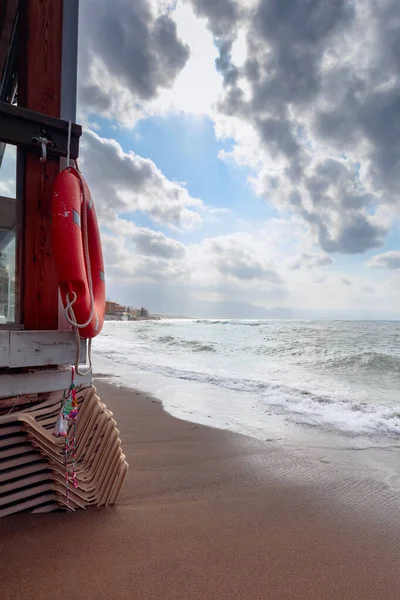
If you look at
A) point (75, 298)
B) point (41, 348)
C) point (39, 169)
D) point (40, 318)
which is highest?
point (39, 169)

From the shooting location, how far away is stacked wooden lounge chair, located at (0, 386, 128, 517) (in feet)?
6.31

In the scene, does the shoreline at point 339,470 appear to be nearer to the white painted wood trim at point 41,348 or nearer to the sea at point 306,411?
the sea at point 306,411

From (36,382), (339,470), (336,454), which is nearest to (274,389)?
(336,454)

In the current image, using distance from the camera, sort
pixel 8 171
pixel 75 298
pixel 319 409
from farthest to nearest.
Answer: pixel 319 409, pixel 8 171, pixel 75 298

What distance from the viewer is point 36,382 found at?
6.75 feet

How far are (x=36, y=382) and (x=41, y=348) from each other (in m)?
0.20

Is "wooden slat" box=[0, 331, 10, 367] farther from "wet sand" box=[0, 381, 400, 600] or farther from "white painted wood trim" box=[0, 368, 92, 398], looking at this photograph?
"wet sand" box=[0, 381, 400, 600]

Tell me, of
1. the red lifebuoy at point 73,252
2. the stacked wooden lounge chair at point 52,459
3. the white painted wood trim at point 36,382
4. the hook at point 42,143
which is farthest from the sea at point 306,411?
the hook at point 42,143

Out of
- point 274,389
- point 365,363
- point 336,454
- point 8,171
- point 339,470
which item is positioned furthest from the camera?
point 365,363

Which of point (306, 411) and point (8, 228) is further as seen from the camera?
point (306, 411)

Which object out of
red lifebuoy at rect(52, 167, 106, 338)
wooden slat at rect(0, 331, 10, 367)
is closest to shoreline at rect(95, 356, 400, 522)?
red lifebuoy at rect(52, 167, 106, 338)

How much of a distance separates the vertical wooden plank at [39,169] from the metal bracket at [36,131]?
5cm

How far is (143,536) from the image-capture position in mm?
1961

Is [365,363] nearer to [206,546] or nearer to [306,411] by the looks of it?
[306,411]
